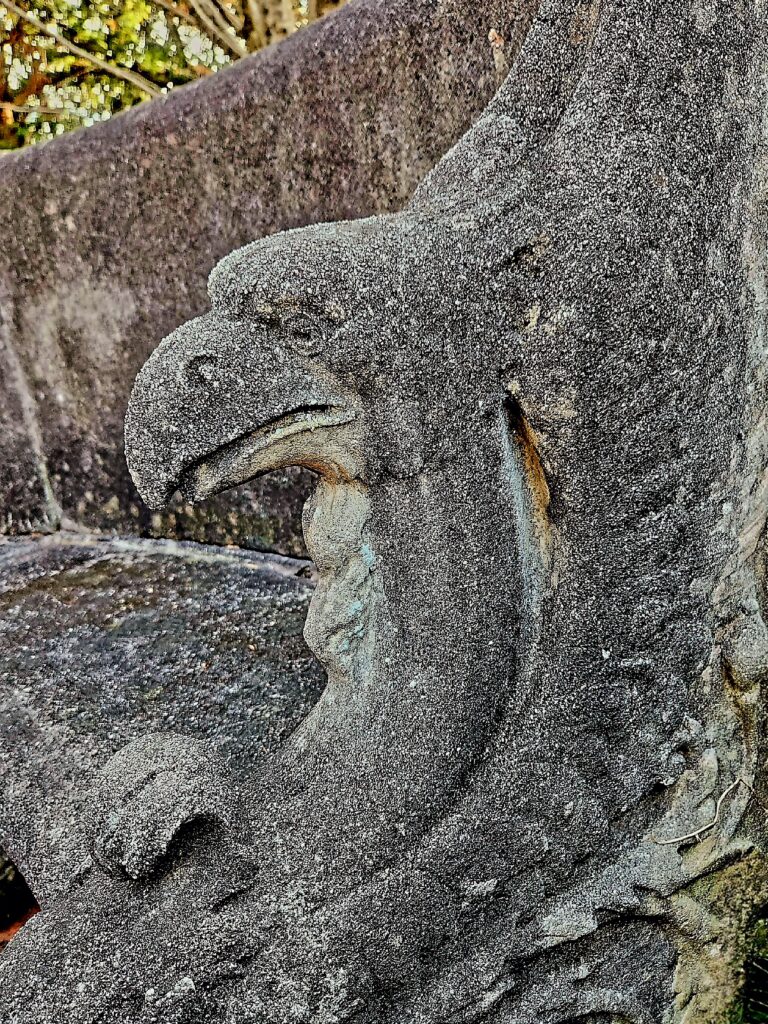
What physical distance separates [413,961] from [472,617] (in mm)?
441

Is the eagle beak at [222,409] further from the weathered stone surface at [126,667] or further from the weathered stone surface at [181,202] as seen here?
the weathered stone surface at [181,202]

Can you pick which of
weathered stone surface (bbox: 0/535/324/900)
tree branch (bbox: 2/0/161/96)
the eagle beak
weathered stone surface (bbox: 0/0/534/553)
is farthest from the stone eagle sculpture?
tree branch (bbox: 2/0/161/96)

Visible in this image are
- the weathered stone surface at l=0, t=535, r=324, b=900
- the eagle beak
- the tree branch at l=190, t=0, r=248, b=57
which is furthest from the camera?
the tree branch at l=190, t=0, r=248, b=57

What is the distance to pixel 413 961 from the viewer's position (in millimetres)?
1239

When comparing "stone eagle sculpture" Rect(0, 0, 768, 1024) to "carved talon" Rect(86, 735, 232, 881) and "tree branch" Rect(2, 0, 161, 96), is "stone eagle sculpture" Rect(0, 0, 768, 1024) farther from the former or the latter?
"tree branch" Rect(2, 0, 161, 96)

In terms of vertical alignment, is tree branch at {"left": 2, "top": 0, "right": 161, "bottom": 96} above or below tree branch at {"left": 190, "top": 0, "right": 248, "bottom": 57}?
above

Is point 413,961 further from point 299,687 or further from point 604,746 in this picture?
point 299,687

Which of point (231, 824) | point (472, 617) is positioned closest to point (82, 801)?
point (231, 824)

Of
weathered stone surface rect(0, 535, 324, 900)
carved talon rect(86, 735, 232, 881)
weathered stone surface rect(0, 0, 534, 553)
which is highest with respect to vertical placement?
weathered stone surface rect(0, 0, 534, 553)

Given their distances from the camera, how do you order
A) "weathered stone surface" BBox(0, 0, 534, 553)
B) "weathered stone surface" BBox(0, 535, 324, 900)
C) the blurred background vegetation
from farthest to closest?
the blurred background vegetation
"weathered stone surface" BBox(0, 0, 534, 553)
"weathered stone surface" BBox(0, 535, 324, 900)

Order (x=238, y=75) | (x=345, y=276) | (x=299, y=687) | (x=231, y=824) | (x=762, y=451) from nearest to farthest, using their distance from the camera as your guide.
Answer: (x=345, y=276)
(x=231, y=824)
(x=762, y=451)
(x=299, y=687)
(x=238, y=75)

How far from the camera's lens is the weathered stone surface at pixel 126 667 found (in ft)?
5.03

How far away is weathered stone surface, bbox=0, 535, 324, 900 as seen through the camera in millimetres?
1532

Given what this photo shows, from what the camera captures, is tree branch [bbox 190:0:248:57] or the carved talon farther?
tree branch [bbox 190:0:248:57]
